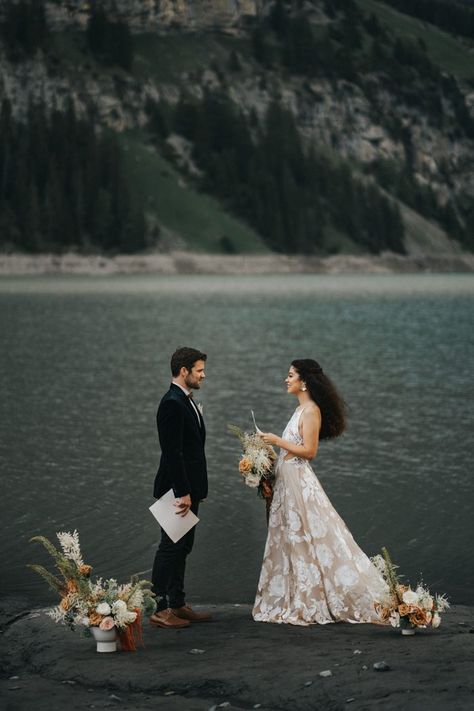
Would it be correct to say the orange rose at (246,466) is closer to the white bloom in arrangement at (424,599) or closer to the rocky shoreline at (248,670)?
the rocky shoreline at (248,670)

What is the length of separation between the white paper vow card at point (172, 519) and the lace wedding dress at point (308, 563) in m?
0.82

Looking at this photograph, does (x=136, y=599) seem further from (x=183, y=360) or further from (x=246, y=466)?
(x=183, y=360)

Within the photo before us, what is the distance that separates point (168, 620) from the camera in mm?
12242

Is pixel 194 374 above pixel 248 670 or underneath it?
above

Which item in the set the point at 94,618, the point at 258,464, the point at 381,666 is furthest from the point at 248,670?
the point at 258,464

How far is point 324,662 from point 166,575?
7.31 ft

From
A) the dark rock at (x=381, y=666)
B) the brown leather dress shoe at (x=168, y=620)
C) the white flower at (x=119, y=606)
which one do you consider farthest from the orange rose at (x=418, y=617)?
the white flower at (x=119, y=606)

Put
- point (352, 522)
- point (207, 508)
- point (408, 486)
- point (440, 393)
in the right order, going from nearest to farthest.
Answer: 1. point (352, 522)
2. point (207, 508)
3. point (408, 486)
4. point (440, 393)

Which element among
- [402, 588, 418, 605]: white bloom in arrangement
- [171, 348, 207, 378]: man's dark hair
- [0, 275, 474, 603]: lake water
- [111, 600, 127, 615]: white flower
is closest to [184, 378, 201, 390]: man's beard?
[171, 348, 207, 378]: man's dark hair

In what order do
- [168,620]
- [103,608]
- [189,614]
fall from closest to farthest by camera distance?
[103,608] < [168,620] < [189,614]

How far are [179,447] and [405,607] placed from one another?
2.48 meters

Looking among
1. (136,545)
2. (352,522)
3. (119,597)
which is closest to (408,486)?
(352,522)

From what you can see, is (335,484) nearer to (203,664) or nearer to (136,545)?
(136,545)

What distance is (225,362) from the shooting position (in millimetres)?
52406
